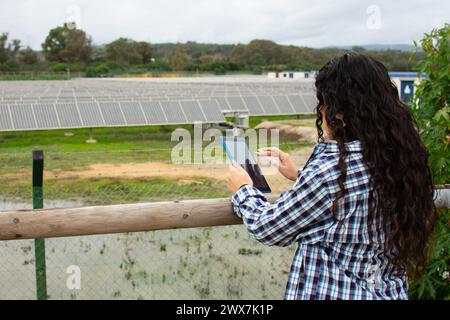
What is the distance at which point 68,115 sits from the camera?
50.5 feet

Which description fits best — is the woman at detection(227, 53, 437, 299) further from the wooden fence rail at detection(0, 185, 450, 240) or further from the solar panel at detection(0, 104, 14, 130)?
the solar panel at detection(0, 104, 14, 130)

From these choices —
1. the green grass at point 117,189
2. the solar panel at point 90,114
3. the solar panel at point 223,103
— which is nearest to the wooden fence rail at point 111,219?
Answer: the green grass at point 117,189

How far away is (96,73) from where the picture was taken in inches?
1911

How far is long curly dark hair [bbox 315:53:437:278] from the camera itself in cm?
184

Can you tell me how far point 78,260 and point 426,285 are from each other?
3821 millimetres

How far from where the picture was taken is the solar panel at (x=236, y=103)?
719 inches

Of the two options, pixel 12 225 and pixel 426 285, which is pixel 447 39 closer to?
pixel 426 285

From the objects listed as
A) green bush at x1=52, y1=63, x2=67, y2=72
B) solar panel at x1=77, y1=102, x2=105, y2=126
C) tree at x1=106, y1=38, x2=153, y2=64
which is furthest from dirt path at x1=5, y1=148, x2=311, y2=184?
tree at x1=106, y1=38, x2=153, y2=64

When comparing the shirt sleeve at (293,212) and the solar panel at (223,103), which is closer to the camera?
the shirt sleeve at (293,212)

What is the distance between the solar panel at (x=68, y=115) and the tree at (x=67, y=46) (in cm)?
4205

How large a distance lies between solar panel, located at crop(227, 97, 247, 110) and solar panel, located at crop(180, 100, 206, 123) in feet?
4.22

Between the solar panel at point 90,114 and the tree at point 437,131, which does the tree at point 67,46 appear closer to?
the solar panel at point 90,114

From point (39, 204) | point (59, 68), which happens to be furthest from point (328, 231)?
point (59, 68)

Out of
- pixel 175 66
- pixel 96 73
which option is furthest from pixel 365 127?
pixel 175 66
